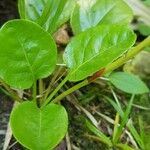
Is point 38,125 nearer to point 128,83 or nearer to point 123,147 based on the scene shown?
point 123,147

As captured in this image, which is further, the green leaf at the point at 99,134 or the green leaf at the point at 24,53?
the green leaf at the point at 99,134

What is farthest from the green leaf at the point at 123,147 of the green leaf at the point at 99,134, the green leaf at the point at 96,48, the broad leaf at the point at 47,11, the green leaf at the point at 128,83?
the broad leaf at the point at 47,11

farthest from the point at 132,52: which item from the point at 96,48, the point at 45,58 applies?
the point at 45,58

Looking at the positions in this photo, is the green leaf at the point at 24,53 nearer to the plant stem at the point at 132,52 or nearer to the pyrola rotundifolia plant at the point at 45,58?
the pyrola rotundifolia plant at the point at 45,58

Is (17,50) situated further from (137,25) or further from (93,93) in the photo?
(137,25)

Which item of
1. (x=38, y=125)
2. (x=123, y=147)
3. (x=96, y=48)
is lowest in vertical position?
(x=123, y=147)

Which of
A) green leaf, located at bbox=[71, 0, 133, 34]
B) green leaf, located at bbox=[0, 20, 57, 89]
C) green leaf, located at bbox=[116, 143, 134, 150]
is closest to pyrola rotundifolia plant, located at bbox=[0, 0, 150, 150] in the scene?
green leaf, located at bbox=[0, 20, 57, 89]
